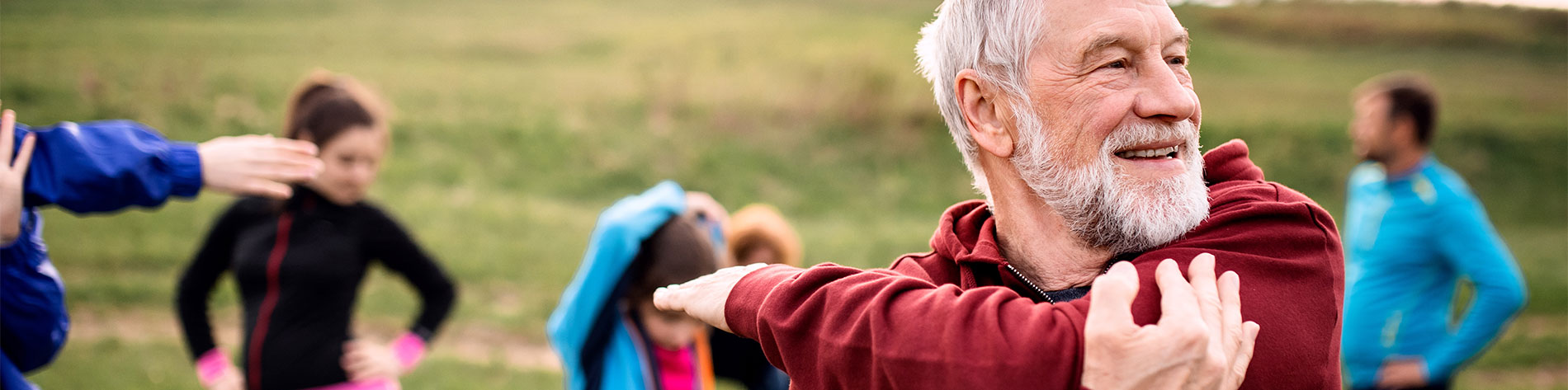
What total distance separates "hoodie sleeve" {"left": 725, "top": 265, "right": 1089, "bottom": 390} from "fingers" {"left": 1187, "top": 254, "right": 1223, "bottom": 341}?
16 cm

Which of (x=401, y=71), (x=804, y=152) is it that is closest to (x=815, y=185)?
(x=804, y=152)

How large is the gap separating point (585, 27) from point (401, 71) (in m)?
5.87

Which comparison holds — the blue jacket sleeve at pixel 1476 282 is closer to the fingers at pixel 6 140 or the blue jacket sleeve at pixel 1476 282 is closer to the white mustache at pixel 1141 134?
the white mustache at pixel 1141 134

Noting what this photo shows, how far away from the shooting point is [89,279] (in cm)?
981

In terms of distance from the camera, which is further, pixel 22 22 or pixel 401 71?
pixel 401 71

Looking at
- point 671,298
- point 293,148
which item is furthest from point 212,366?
point 671,298

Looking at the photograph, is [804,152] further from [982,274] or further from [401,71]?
[982,274]

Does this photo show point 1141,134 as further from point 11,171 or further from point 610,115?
point 610,115

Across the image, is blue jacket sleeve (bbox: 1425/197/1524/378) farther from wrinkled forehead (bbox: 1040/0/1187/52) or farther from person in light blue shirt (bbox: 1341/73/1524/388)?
wrinkled forehead (bbox: 1040/0/1187/52)

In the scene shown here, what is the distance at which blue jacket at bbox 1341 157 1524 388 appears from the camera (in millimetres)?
5160

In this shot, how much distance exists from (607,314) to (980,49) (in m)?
2.15

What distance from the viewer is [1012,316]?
4.87 feet

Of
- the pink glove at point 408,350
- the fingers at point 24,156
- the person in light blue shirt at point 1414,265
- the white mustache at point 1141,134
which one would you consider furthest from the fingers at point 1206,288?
the person in light blue shirt at point 1414,265

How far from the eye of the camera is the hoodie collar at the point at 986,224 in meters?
1.96
